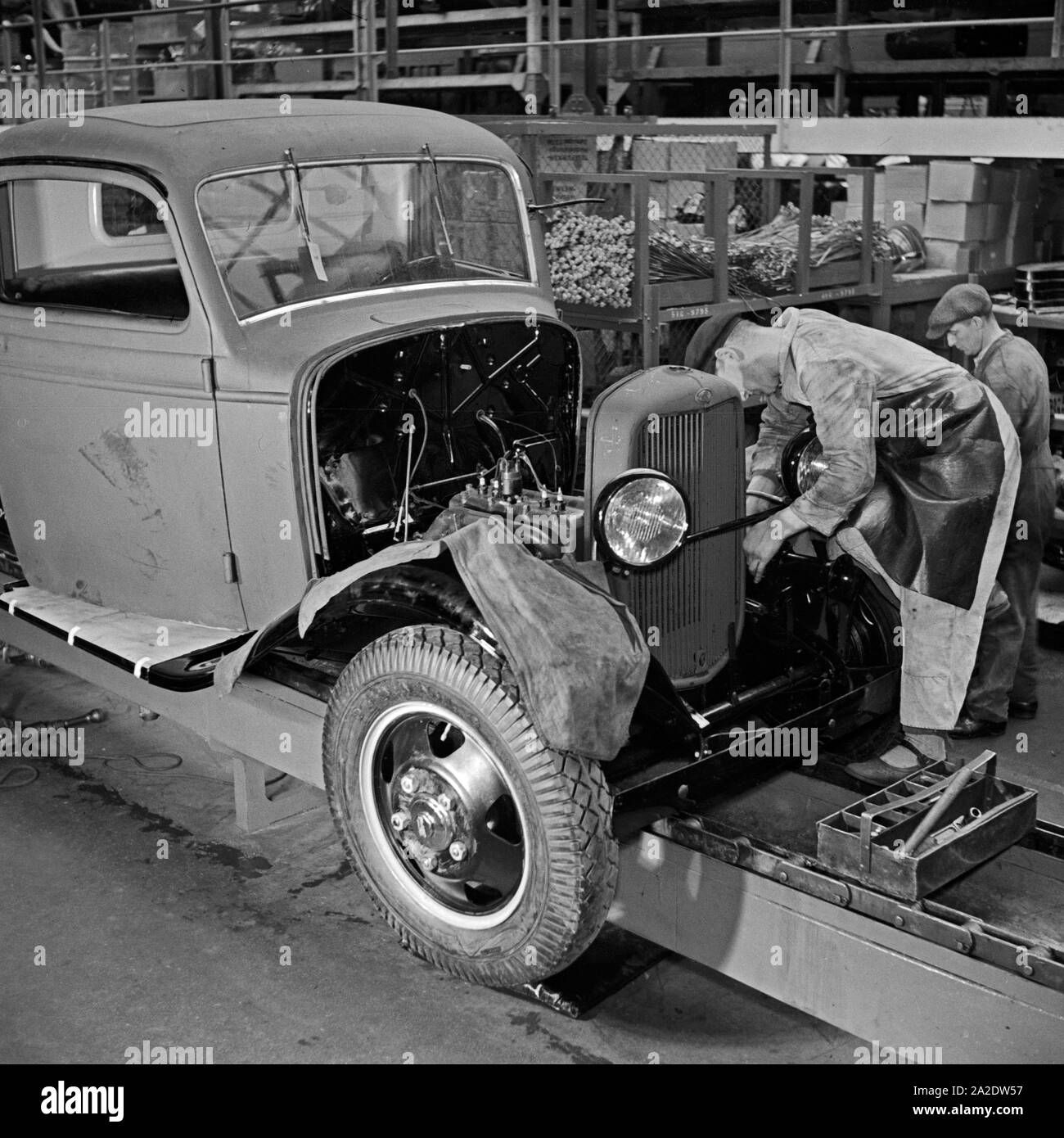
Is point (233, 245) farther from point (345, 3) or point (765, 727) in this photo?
point (345, 3)

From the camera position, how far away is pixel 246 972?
3434 mm

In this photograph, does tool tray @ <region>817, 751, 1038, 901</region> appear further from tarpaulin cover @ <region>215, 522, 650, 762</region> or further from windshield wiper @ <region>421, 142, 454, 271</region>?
windshield wiper @ <region>421, 142, 454, 271</region>

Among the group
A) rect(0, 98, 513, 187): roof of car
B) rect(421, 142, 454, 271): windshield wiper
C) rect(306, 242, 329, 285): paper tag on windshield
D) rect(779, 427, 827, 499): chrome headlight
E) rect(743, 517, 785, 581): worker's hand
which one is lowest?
rect(743, 517, 785, 581): worker's hand

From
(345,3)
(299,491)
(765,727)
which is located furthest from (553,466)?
(345,3)

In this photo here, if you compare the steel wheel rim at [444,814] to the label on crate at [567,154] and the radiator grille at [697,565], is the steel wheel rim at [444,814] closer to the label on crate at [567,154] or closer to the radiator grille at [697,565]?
the radiator grille at [697,565]

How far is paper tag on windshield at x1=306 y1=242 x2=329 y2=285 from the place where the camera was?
392cm

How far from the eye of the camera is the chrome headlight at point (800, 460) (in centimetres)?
385

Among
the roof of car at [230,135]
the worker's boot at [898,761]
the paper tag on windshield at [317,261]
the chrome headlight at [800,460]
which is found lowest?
the worker's boot at [898,761]

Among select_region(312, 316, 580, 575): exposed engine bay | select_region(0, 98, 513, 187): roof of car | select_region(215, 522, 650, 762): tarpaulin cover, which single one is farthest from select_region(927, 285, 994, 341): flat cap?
select_region(215, 522, 650, 762): tarpaulin cover

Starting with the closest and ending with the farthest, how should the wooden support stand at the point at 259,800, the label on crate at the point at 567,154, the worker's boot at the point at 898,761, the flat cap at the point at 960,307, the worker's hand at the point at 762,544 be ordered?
1. the worker's boot at the point at 898,761
2. the worker's hand at the point at 762,544
3. the wooden support stand at the point at 259,800
4. the flat cap at the point at 960,307
5. the label on crate at the point at 567,154

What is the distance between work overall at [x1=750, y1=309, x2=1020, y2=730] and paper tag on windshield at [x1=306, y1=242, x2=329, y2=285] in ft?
4.29

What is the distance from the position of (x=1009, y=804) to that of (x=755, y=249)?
467cm

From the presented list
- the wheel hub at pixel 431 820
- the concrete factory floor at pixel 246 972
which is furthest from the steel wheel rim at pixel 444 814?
the concrete factory floor at pixel 246 972

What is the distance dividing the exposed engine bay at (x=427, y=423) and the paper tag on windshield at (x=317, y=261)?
34 cm
